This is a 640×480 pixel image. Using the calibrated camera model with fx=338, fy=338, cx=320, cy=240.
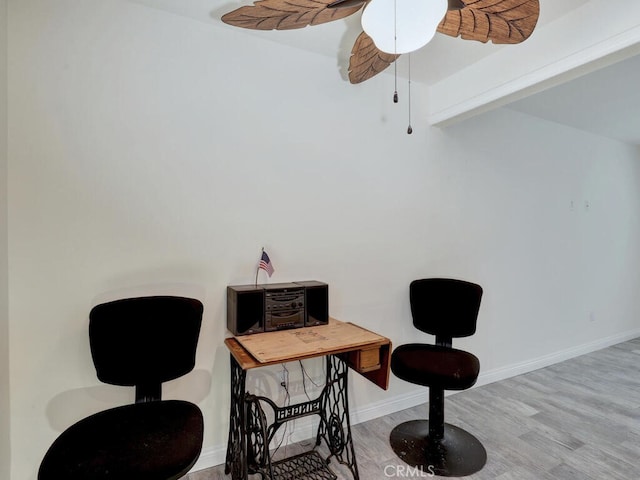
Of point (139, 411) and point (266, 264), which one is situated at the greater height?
point (266, 264)

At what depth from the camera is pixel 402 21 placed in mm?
1195

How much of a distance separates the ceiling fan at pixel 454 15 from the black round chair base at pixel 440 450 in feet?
7.44

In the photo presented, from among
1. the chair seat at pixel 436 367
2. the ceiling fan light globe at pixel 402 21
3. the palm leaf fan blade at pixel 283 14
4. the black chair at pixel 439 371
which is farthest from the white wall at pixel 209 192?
the ceiling fan light globe at pixel 402 21

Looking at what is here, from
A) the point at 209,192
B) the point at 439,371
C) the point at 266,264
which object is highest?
the point at 209,192

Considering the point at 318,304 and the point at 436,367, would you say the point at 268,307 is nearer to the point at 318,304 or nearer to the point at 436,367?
the point at 318,304

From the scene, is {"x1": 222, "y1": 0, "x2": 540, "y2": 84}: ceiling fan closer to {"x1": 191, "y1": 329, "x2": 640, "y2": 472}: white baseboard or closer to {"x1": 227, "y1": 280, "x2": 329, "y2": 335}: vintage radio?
{"x1": 227, "y1": 280, "x2": 329, "y2": 335}: vintage radio

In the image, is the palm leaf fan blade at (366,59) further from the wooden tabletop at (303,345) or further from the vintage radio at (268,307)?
the wooden tabletop at (303,345)

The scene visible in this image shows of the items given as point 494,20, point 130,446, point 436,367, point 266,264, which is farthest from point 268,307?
point 494,20

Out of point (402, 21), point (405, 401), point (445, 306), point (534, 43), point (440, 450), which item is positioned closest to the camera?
point (402, 21)

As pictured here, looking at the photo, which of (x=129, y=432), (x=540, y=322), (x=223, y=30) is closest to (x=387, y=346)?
(x=129, y=432)

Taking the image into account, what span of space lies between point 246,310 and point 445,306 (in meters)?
1.42

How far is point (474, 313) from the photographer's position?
7.69 feet

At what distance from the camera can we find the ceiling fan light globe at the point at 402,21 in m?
1.13

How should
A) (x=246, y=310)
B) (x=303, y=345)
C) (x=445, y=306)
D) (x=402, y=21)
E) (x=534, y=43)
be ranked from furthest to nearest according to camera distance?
(x=445, y=306)
(x=534, y=43)
(x=246, y=310)
(x=303, y=345)
(x=402, y=21)
